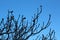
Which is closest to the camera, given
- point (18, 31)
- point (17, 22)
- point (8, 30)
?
point (8, 30)

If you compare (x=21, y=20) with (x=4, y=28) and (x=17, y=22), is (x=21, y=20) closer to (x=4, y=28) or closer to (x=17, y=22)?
(x=17, y=22)

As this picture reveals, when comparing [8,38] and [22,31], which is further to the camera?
[8,38]

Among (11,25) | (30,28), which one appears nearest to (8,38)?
(11,25)

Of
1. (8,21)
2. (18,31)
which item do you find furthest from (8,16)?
(18,31)

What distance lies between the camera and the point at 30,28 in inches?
444

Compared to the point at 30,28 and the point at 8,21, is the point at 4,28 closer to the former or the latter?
the point at 8,21

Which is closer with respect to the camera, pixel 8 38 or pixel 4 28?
pixel 4 28

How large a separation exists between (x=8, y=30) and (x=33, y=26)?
1.40 meters

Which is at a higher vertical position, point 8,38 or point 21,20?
point 21,20

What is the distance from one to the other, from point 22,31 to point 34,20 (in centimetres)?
86

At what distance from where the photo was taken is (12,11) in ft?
38.1

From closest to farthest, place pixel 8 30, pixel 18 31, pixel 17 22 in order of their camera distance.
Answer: pixel 8 30 < pixel 18 31 < pixel 17 22

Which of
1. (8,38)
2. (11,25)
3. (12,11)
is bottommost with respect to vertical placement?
(8,38)

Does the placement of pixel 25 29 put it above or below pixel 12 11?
below
